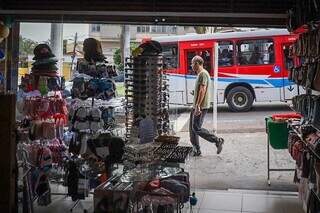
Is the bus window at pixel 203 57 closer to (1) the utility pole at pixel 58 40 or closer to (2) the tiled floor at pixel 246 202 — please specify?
(1) the utility pole at pixel 58 40

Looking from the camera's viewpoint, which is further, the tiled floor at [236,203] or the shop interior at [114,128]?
the tiled floor at [236,203]

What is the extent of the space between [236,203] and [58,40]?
2.95 m

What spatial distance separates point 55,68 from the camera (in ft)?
15.2

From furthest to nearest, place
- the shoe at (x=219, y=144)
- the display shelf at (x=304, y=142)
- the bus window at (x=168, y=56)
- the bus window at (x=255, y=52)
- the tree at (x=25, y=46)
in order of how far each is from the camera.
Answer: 1. the bus window at (x=255, y=52)
2. the shoe at (x=219, y=144)
3. the tree at (x=25, y=46)
4. the bus window at (x=168, y=56)
5. the display shelf at (x=304, y=142)

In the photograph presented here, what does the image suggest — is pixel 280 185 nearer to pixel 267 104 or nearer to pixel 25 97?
pixel 25 97

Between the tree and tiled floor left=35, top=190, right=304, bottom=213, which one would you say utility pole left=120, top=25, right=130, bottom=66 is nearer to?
the tree

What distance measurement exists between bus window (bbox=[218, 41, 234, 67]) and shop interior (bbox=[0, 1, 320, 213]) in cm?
578

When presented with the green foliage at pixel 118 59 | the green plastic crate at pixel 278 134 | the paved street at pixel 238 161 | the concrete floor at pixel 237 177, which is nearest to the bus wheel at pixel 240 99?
the paved street at pixel 238 161

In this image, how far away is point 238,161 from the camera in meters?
6.72

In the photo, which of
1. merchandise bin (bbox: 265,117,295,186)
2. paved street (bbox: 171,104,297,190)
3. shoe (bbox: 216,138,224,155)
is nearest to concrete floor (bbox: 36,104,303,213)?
paved street (bbox: 171,104,297,190)

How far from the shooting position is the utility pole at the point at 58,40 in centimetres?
525

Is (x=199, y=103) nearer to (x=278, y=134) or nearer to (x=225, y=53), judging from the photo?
(x=278, y=134)

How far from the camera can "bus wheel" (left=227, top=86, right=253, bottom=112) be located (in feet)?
36.2

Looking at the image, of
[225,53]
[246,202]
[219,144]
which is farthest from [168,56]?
[225,53]
